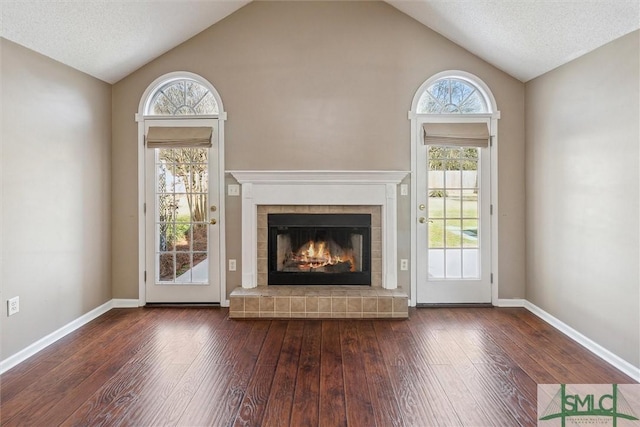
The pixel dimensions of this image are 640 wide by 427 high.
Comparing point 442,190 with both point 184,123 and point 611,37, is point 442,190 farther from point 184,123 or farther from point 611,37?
point 184,123

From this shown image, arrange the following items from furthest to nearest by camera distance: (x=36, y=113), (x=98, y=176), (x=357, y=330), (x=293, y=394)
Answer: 1. (x=98, y=176)
2. (x=357, y=330)
3. (x=36, y=113)
4. (x=293, y=394)

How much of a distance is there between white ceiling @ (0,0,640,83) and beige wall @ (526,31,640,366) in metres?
0.22

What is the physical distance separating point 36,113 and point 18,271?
48.5 inches

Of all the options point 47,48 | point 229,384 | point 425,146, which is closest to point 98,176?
point 47,48

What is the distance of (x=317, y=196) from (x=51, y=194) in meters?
2.33

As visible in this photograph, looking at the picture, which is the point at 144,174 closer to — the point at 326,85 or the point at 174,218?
the point at 174,218

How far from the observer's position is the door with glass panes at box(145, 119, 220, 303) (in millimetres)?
3742

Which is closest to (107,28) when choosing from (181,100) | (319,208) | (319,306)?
(181,100)

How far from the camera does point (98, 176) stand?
3.52 m

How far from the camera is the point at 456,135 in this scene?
3.63 meters

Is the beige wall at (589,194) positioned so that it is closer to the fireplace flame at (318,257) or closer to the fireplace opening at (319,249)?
the fireplace opening at (319,249)

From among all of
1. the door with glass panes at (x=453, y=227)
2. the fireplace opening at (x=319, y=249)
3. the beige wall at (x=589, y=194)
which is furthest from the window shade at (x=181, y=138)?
the beige wall at (x=589, y=194)

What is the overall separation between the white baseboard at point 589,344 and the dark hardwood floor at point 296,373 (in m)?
0.07

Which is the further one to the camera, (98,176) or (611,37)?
(98,176)
